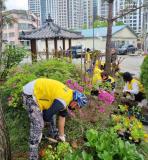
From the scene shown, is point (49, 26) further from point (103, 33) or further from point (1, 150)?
point (103, 33)

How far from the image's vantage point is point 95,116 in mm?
5676

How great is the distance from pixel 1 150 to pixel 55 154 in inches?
29.2

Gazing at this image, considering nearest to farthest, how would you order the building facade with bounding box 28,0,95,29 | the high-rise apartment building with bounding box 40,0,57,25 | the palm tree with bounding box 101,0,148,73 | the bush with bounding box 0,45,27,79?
the bush with bounding box 0,45,27,79 < the palm tree with bounding box 101,0,148,73 < the building facade with bounding box 28,0,95,29 < the high-rise apartment building with bounding box 40,0,57,25

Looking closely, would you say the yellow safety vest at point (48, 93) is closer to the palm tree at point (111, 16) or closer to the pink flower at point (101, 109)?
the pink flower at point (101, 109)

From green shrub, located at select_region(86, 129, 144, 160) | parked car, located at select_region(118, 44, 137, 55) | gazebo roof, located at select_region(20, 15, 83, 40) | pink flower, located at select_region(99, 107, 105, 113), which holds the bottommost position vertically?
parked car, located at select_region(118, 44, 137, 55)

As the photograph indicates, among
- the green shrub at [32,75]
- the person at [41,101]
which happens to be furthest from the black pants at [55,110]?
the green shrub at [32,75]

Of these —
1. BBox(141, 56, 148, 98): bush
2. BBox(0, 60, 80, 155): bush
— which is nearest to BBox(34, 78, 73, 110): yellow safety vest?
BBox(0, 60, 80, 155): bush

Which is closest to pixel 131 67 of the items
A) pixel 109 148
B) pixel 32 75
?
pixel 32 75

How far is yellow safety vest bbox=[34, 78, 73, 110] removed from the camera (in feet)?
14.0

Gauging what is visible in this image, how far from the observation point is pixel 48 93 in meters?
4.28

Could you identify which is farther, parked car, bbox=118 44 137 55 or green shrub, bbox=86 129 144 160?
parked car, bbox=118 44 137 55

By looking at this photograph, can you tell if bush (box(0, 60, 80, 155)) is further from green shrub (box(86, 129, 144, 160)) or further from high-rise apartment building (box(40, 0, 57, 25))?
high-rise apartment building (box(40, 0, 57, 25))

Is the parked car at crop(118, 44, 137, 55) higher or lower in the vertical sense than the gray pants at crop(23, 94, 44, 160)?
lower

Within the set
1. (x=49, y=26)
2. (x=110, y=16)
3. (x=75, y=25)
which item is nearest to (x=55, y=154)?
(x=110, y=16)
